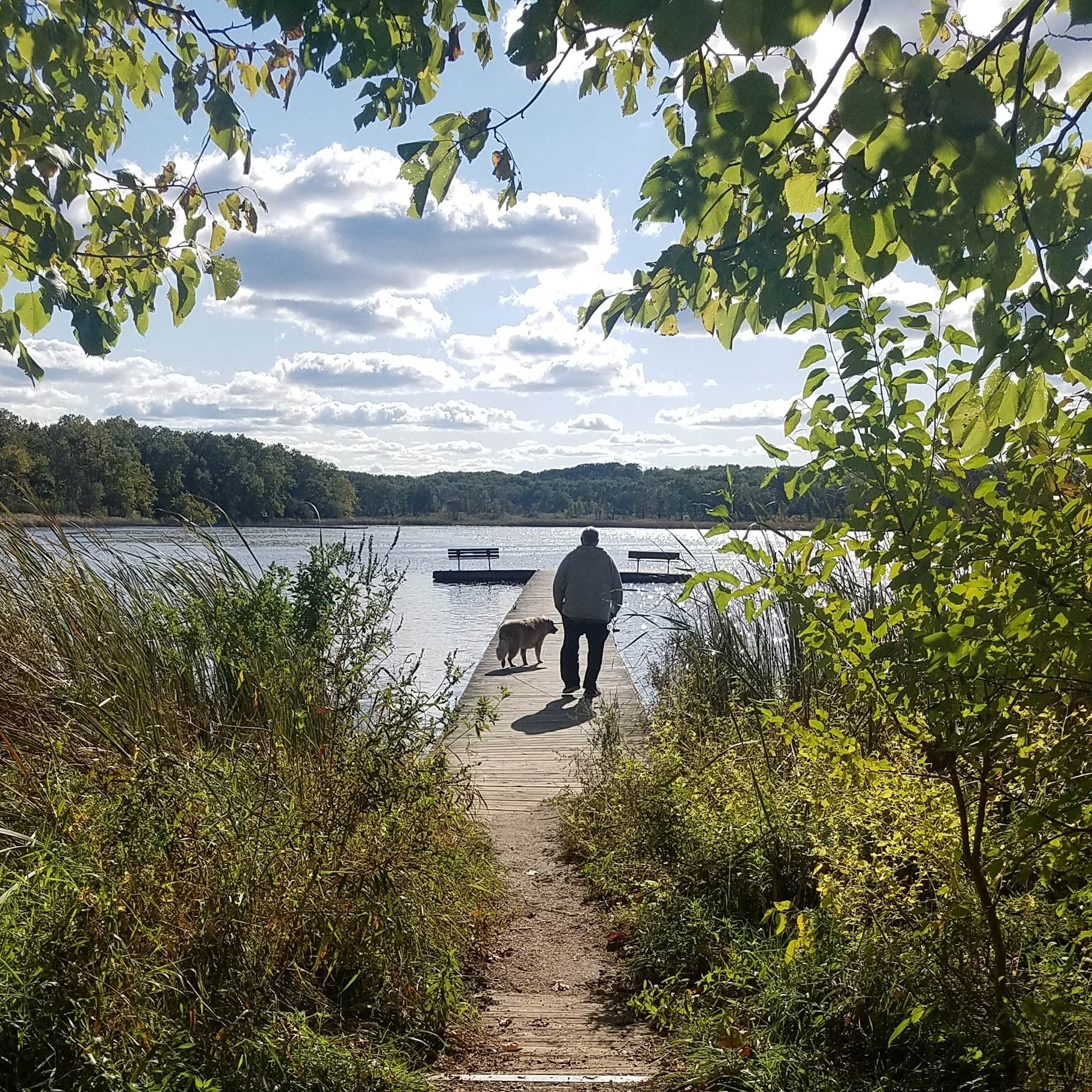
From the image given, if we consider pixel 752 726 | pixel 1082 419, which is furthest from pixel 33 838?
pixel 752 726

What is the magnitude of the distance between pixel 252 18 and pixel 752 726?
430 cm

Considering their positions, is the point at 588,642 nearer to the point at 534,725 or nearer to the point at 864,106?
the point at 534,725

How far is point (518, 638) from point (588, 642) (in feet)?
6.07

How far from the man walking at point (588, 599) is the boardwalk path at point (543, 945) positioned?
0.97 m

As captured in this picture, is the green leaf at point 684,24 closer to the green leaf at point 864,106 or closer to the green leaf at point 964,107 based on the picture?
the green leaf at point 864,106

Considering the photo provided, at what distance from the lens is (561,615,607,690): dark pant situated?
32.8 feet

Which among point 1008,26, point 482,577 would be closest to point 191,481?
point 1008,26

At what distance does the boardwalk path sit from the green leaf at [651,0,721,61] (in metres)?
2.65

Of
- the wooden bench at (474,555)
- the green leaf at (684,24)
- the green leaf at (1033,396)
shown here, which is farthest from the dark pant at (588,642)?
the wooden bench at (474,555)

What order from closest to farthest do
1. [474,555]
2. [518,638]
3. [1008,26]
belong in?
[1008,26] < [518,638] < [474,555]

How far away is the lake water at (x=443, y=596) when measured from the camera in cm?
682

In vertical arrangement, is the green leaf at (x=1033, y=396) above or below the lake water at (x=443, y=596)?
above

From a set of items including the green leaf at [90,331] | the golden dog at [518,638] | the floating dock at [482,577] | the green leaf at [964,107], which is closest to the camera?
the green leaf at [964,107]

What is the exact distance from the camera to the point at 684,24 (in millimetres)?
1560
